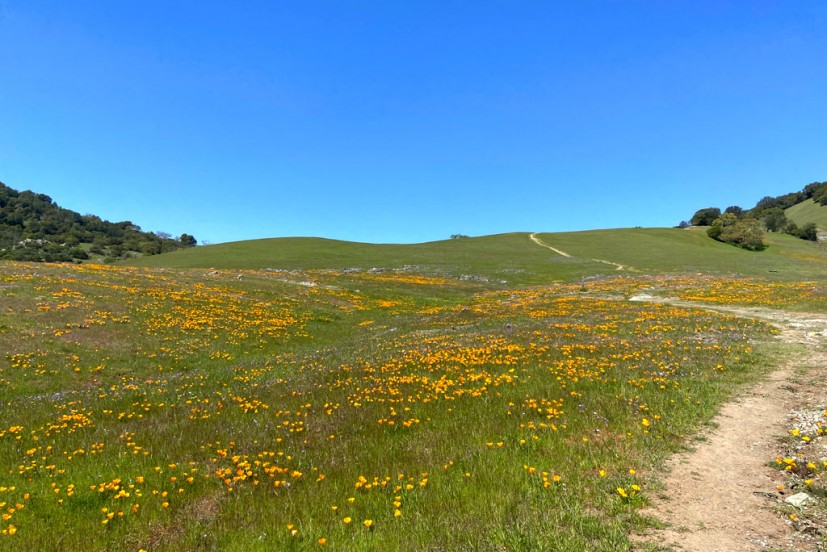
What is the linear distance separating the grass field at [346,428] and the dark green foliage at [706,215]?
15976cm

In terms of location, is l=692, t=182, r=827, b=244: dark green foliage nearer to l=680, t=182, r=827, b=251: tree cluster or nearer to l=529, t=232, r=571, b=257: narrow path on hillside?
l=680, t=182, r=827, b=251: tree cluster

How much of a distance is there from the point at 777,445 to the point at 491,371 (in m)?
7.64

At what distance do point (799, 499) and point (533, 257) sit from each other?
309 feet

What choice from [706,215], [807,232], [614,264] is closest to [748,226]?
[807,232]

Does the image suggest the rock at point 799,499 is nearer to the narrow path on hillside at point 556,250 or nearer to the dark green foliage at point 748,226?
the narrow path on hillside at point 556,250

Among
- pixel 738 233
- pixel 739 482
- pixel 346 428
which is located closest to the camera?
pixel 739 482

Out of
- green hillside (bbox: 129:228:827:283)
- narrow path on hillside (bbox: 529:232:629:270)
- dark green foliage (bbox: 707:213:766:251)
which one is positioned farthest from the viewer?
dark green foliage (bbox: 707:213:766:251)

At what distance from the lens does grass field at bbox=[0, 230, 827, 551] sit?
578cm

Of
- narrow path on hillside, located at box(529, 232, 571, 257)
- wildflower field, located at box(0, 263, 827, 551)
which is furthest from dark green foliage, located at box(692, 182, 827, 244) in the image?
wildflower field, located at box(0, 263, 827, 551)

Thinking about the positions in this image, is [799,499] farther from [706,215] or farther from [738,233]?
[706,215]

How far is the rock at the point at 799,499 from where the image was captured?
561 centimetres

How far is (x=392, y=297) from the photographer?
166ft

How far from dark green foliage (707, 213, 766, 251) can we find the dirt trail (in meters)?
129

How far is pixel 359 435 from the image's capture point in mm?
9133
